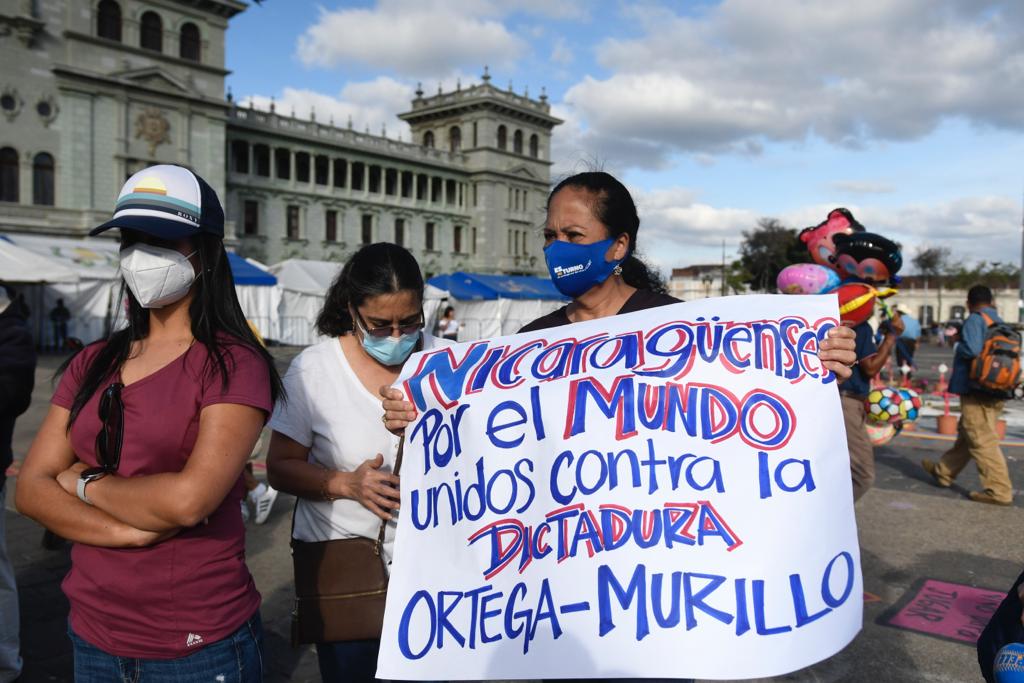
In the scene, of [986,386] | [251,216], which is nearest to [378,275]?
[986,386]

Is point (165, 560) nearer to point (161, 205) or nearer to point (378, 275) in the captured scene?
point (161, 205)

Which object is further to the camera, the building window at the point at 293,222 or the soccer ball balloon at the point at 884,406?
the building window at the point at 293,222

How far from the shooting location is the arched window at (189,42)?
38.4 metres

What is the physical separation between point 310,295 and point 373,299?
93.2 ft

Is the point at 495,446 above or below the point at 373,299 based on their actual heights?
below

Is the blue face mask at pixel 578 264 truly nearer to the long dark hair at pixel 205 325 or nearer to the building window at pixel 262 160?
the long dark hair at pixel 205 325

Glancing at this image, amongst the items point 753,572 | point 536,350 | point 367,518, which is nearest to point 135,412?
point 367,518

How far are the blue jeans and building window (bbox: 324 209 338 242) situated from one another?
5228cm

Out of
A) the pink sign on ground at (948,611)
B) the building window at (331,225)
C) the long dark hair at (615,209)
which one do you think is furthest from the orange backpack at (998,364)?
the building window at (331,225)

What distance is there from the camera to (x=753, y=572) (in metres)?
1.87

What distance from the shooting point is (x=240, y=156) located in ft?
159

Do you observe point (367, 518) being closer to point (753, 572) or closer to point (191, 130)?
point (753, 572)

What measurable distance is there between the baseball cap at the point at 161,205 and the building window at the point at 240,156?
162ft

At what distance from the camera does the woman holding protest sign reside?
2445mm
